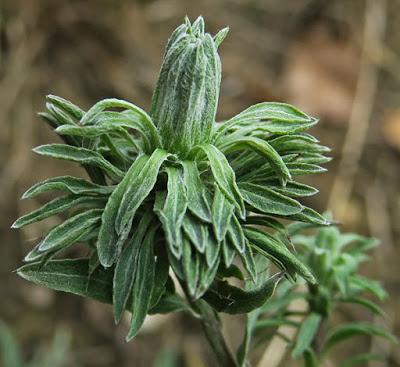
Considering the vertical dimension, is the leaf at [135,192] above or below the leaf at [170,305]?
above

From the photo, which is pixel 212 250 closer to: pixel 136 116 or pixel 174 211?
pixel 174 211

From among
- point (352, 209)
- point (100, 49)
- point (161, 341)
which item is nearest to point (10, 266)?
point (161, 341)

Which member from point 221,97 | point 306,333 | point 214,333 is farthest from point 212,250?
point 221,97

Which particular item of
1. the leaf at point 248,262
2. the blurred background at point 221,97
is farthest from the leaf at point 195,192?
the blurred background at point 221,97

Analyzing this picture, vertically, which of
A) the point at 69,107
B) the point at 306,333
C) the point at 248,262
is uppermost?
the point at 69,107

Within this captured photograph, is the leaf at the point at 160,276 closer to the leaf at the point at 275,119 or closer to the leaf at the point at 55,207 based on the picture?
the leaf at the point at 55,207

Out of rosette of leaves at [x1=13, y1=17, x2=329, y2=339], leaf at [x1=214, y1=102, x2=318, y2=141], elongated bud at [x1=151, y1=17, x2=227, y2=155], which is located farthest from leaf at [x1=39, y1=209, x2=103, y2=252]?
leaf at [x1=214, y1=102, x2=318, y2=141]
